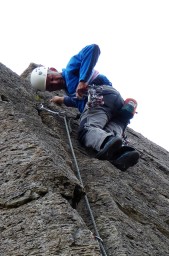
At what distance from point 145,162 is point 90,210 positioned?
4.06 meters

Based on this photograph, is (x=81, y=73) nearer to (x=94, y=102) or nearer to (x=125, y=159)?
(x=94, y=102)

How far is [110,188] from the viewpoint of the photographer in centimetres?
660

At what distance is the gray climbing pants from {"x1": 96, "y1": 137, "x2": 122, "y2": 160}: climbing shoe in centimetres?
19

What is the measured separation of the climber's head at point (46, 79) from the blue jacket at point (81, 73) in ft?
0.54

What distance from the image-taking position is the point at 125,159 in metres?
7.71

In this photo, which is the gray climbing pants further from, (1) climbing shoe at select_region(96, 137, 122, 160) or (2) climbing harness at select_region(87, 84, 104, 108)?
(1) climbing shoe at select_region(96, 137, 122, 160)

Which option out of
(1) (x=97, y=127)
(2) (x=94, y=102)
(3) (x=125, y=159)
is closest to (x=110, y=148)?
(3) (x=125, y=159)

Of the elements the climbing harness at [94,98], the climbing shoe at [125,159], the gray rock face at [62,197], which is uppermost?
the climbing harness at [94,98]

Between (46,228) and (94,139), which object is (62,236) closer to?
(46,228)

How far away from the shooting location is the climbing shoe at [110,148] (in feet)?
Result: 24.5

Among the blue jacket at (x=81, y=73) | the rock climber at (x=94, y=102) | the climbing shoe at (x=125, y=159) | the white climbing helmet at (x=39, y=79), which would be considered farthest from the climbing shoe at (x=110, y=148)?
the white climbing helmet at (x=39, y=79)

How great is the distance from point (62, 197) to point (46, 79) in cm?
455

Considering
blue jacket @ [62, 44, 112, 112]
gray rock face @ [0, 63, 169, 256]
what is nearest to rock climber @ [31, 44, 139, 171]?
blue jacket @ [62, 44, 112, 112]

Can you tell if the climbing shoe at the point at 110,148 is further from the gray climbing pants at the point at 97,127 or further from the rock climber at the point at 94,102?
the gray climbing pants at the point at 97,127
